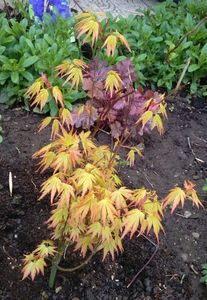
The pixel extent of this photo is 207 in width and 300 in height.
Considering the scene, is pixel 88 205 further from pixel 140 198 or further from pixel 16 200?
pixel 16 200

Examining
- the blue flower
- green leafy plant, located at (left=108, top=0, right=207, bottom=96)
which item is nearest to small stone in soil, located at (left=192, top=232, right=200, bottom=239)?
green leafy plant, located at (left=108, top=0, right=207, bottom=96)

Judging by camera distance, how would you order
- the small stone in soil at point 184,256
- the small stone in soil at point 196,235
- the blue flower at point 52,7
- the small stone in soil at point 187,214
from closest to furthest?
the small stone in soil at point 184,256, the small stone in soil at point 196,235, the small stone in soil at point 187,214, the blue flower at point 52,7

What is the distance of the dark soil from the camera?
2.44 meters

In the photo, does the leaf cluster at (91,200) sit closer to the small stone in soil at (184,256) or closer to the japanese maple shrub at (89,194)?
the japanese maple shrub at (89,194)

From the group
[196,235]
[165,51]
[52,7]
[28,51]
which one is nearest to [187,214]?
[196,235]

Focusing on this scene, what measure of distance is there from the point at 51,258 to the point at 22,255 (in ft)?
0.47

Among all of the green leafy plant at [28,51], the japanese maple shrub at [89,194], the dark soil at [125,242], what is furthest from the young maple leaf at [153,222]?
the green leafy plant at [28,51]

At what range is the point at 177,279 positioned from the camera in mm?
2561

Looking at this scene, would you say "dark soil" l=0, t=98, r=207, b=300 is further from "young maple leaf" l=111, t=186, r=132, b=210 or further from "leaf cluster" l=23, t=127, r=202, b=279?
"young maple leaf" l=111, t=186, r=132, b=210

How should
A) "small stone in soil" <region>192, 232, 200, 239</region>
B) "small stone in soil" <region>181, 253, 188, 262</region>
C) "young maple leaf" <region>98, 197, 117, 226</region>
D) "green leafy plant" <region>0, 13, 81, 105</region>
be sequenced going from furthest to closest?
"green leafy plant" <region>0, 13, 81, 105</region>, "small stone in soil" <region>192, 232, 200, 239</region>, "small stone in soil" <region>181, 253, 188, 262</region>, "young maple leaf" <region>98, 197, 117, 226</region>

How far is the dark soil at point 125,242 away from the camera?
8.02 ft

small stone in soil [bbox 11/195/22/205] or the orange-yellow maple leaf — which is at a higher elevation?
the orange-yellow maple leaf

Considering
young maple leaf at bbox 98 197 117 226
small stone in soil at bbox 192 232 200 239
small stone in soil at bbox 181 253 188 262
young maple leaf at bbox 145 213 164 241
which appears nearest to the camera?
young maple leaf at bbox 98 197 117 226

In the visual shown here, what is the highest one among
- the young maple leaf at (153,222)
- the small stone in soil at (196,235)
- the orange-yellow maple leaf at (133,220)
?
the orange-yellow maple leaf at (133,220)
